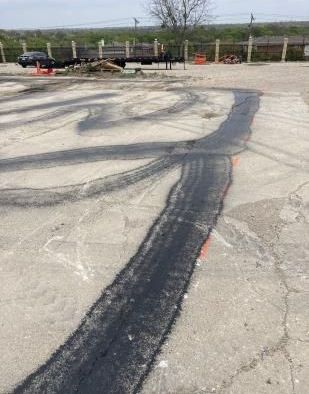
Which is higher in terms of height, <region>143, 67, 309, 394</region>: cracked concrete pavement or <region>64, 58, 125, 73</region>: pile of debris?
<region>64, 58, 125, 73</region>: pile of debris

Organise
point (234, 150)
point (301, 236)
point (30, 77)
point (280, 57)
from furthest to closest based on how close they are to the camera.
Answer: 1. point (280, 57)
2. point (30, 77)
3. point (234, 150)
4. point (301, 236)

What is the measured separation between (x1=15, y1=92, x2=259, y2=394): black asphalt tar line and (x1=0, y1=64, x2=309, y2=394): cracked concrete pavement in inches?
5.2

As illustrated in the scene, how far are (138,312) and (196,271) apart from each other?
111 cm

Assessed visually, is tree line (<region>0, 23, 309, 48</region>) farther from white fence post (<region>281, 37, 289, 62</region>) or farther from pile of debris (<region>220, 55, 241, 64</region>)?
white fence post (<region>281, 37, 289, 62</region>)

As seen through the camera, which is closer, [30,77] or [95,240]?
[95,240]

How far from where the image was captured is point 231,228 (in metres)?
6.52

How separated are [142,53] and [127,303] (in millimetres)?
46123

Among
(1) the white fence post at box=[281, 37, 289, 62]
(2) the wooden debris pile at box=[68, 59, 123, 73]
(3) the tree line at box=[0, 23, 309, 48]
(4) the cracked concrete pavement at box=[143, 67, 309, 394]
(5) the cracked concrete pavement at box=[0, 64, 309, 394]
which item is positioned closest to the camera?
(4) the cracked concrete pavement at box=[143, 67, 309, 394]

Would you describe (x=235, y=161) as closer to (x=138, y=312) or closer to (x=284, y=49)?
(x=138, y=312)

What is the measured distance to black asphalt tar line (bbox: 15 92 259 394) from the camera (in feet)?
12.7

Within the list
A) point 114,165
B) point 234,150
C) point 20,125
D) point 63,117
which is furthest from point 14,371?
point 63,117

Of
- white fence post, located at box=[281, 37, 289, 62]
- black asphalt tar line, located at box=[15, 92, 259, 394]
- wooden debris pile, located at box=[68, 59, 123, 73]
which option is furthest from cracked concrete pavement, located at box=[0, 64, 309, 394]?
white fence post, located at box=[281, 37, 289, 62]

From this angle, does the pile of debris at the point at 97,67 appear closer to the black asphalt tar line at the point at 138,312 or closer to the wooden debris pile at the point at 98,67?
the wooden debris pile at the point at 98,67

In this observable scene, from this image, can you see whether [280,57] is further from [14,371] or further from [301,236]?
[14,371]
